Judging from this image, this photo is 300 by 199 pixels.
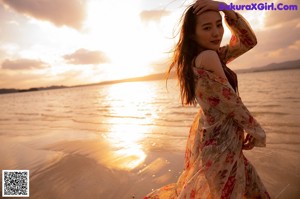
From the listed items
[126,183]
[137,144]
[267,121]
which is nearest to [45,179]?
[126,183]

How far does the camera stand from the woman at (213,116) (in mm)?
2148

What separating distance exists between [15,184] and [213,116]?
15.4 feet

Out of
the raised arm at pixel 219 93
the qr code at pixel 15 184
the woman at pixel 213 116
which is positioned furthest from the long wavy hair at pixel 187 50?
the qr code at pixel 15 184

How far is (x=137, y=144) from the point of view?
773 centimetres

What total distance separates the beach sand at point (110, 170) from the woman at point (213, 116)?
2.33 m

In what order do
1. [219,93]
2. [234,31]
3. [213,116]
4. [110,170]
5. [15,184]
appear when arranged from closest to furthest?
[219,93], [213,116], [234,31], [15,184], [110,170]

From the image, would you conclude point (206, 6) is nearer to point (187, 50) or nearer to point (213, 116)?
point (187, 50)

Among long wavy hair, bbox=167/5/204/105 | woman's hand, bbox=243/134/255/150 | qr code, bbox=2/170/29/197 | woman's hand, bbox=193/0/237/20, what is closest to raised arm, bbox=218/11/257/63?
woman's hand, bbox=193/0/237/20

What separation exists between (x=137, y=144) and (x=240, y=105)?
5850mm

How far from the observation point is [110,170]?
571 centimetres

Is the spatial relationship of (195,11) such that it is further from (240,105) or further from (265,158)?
(265,158)

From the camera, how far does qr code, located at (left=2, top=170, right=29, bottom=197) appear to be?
4881 mm

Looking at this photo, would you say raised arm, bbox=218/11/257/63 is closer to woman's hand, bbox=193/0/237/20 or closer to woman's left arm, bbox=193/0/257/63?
woman's left arm, bbox=193/0/257/63

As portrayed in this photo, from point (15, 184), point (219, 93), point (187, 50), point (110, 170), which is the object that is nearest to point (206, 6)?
point (187, 50)
